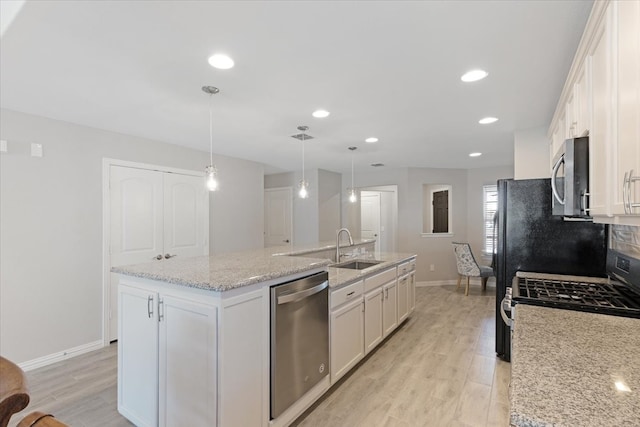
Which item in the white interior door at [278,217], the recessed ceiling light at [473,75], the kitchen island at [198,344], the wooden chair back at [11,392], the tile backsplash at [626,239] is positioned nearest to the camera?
the wooden chair back at [11,392]

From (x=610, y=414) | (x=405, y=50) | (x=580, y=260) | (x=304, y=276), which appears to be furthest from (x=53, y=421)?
(x=580, y=260)

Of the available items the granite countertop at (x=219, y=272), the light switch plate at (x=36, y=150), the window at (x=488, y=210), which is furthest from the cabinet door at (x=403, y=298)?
the light switch plate at (x=36, y=150)

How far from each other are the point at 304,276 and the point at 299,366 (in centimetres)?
58

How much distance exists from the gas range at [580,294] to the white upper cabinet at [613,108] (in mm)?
473

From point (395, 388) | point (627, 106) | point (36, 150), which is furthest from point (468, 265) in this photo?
point (36, 150)

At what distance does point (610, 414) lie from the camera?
2.35ft

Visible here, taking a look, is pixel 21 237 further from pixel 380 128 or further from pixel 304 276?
pixel 380 128

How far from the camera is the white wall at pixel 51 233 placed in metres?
2.88

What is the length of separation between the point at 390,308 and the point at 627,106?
9.39 feet

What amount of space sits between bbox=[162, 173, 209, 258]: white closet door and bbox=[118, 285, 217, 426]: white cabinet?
2.10 meters

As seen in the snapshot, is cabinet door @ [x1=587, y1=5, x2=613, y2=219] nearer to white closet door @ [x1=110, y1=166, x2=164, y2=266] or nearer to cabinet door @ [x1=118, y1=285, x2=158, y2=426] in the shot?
cabinet door @ [x1=118, y1=285, x2=158, y2=426]

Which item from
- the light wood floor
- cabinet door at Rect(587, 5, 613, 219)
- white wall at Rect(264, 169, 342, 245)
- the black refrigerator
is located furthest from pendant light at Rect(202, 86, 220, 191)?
white wall at Rect(264, 169, 342, 245)

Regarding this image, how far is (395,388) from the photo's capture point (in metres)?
2.56

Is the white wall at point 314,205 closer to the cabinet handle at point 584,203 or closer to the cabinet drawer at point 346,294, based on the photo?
the cabinet drawer at point 346,294
